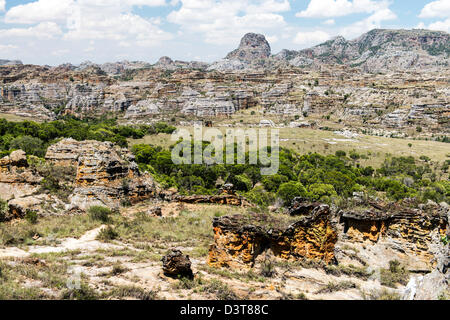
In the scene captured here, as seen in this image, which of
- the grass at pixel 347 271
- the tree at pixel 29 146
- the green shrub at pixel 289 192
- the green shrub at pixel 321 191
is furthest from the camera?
the tree at pixel 29 146

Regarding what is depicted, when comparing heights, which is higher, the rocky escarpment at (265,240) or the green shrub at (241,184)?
the rocky escarpment at (265,240)

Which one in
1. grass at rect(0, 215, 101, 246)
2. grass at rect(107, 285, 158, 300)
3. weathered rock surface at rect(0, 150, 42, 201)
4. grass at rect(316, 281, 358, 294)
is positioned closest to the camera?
grass at rect(107, 285, 158, 300)

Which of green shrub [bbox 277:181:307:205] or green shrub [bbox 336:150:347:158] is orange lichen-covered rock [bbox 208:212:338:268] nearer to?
green shrub [bbox 277:181:307:205]

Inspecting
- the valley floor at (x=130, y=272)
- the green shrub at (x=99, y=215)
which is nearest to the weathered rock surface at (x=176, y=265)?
the valley floor at (x=130, y=272)

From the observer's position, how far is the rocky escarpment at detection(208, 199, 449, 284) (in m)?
9.88

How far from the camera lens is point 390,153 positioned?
58.3 meters

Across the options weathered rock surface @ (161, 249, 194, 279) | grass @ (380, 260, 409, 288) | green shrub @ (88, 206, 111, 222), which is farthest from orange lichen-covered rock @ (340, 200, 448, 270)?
green shrub @ (88, 206, 111, 222)

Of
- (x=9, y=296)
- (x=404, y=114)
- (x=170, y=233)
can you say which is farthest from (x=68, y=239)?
(x=404, y=114)

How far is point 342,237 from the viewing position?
13.0 m

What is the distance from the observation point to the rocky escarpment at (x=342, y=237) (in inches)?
389

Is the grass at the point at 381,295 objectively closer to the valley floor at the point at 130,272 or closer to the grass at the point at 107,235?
the valley floor at the point at 130,272

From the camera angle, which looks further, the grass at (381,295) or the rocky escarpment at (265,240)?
the rocky escarpment at (265,240)

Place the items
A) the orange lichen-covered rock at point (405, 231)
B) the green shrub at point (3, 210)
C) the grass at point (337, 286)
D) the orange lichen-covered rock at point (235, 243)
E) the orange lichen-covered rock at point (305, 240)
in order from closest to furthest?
the grass at point (337, 286) < the orange lichen-covered rock at point (235, 243) < the orange lichen-covered rock at point (305, 240) < the orange lichen-covered rock at point (405, 231) < the green shrub at point (3, 210)
